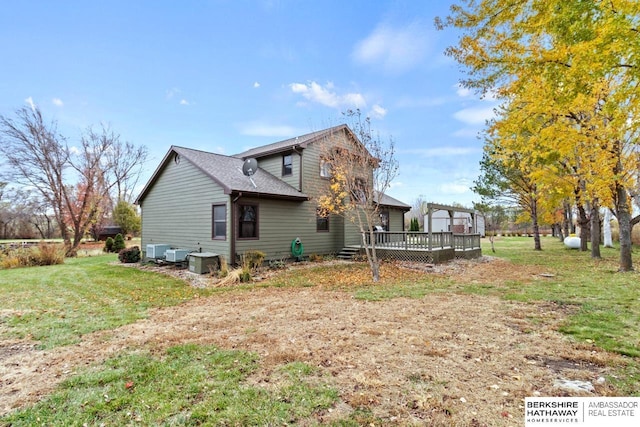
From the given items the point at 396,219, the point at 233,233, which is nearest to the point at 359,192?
the point at 233,233

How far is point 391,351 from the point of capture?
12.2ft

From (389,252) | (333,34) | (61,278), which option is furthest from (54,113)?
(389,252)

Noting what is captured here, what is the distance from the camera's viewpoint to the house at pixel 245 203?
1152cm

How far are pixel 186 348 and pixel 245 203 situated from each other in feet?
26.4

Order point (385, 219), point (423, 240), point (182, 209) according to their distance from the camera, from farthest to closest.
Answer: point (385, 219), point (182, 209), point (423, 240)

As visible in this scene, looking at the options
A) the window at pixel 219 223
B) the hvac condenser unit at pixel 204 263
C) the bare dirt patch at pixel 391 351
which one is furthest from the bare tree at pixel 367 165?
the hvac condenser unit at pixel 204 263

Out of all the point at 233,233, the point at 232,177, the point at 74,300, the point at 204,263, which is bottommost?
the point at 74,300

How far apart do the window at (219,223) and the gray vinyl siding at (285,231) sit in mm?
696

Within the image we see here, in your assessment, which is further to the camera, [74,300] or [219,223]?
[219,223]

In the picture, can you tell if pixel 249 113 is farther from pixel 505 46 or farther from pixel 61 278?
pixel 505 46

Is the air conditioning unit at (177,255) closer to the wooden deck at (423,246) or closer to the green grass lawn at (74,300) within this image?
the green grass lawn at (74,300)

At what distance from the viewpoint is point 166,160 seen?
13.9 metres

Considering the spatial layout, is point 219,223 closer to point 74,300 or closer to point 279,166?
point 279,166

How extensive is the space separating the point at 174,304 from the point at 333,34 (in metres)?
12.8
